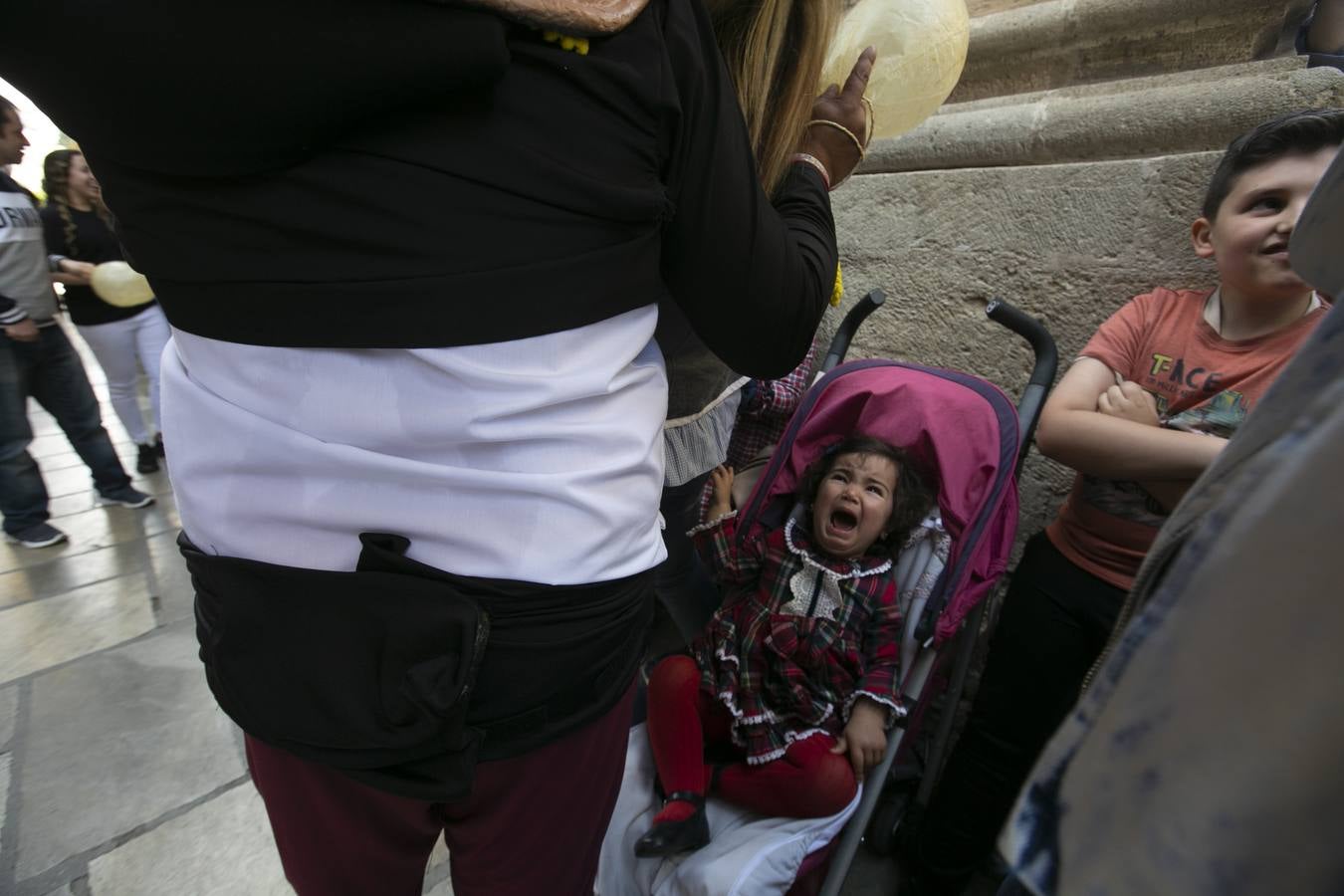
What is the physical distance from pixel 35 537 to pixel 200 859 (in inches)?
95.7

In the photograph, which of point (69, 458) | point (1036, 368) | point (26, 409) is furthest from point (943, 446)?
point (69, 458)

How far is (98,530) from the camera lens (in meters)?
3.37

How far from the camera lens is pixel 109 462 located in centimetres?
353

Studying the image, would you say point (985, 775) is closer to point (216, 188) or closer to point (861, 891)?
point (861, 891)

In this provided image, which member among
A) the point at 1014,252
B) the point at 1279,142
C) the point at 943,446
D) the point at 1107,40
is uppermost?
the point at 1107,40

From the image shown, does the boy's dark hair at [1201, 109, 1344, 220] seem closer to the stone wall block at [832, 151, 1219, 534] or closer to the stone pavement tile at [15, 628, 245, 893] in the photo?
the stone wall block at [832, 151, 1219, 534]

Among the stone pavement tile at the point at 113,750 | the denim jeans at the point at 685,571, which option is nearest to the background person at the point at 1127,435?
the denim jeans at the point at 685,571

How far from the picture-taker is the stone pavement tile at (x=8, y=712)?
2.04 metres

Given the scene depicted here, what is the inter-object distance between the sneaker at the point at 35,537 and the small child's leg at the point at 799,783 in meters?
3.56

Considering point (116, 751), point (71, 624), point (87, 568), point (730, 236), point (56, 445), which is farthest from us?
point (56, 445)

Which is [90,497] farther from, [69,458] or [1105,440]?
[1105,440]

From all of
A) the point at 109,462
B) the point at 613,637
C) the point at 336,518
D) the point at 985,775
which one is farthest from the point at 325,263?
the point at 109,462

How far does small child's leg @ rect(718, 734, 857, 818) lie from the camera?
143cm

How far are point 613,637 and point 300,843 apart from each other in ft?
1.57
